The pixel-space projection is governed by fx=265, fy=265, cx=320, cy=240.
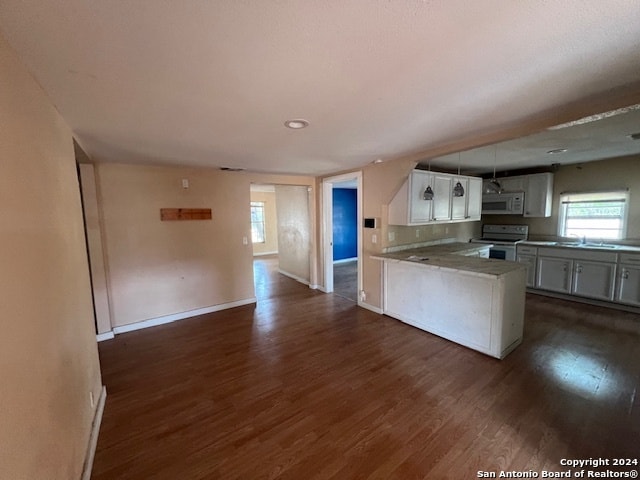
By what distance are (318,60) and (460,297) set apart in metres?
2.81

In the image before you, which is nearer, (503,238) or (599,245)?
(599,245)

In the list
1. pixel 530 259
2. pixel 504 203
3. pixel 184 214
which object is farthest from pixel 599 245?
pixel 184 214

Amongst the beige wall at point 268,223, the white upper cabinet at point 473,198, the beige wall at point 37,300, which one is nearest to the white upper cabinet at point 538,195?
the white upper cabinet at point 473,198

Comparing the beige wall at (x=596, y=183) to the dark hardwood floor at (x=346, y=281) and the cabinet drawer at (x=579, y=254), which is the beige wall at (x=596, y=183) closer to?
the cabinet drawer at (x=579, y=254)

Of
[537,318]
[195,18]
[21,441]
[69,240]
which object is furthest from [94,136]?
[537,318]

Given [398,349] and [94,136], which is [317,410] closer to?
[398,349]

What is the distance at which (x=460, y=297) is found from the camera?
9.85 feet

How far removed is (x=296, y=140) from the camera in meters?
2.53

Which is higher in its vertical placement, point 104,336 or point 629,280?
point 629,280

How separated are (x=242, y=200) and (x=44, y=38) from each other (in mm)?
3343

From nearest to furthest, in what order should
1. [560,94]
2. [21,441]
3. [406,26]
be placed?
[21,441]
[406,26]
[560,94]

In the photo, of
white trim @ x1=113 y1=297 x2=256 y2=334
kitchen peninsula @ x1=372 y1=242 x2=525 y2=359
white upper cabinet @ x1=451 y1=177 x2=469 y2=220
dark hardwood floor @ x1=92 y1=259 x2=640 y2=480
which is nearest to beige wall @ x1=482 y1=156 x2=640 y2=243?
dark hardwood floor @ x1=92 y1=259 x2=640 y2=480

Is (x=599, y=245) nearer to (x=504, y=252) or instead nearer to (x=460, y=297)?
(x=504, y=252)

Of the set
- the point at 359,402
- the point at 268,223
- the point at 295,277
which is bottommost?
the point at 359,402
